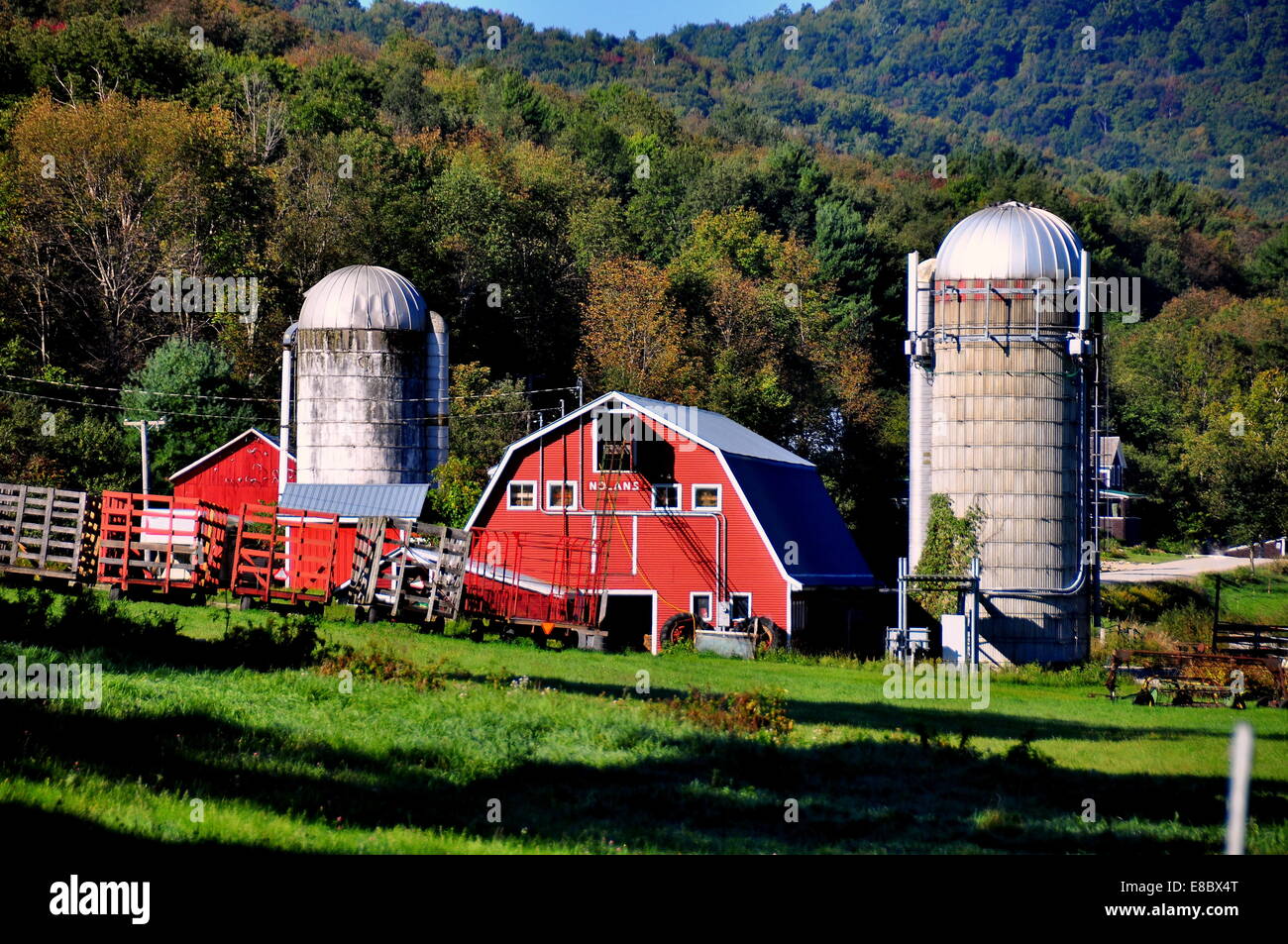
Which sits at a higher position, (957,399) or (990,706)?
(957,399)

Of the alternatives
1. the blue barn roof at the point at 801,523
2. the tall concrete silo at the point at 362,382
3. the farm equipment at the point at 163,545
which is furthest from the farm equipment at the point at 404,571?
the tall concrete silo at the point at 362,382

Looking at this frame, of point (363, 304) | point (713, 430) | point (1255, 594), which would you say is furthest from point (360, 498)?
point (1255, 594)

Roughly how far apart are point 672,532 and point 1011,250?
45.7 ft

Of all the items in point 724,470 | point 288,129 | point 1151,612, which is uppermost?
point 288,129

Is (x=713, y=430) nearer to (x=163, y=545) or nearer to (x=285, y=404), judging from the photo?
(x=285, y=404)

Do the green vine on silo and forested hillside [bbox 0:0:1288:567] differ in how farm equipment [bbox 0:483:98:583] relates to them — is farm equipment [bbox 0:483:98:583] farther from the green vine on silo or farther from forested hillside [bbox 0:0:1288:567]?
the green vine on silo

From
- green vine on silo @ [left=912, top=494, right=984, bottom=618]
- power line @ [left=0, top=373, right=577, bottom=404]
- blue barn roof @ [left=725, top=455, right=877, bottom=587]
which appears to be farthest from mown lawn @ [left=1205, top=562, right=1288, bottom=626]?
power line @ [left=0, top=373, right=577, bottom=404]

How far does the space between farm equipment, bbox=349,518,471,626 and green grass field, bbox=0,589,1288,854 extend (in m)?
7.47

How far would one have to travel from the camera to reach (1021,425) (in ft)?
140

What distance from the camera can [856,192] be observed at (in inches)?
4966
